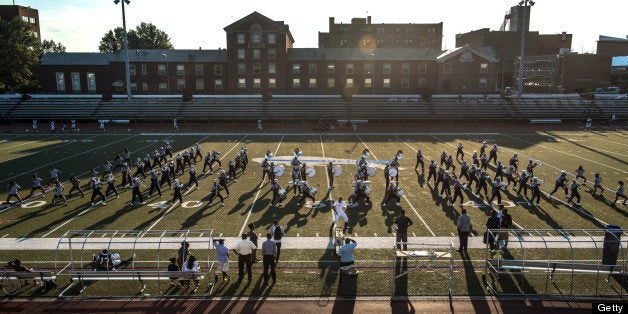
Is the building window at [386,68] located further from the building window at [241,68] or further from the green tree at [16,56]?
the green tree at [16,56]

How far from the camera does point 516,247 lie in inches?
555

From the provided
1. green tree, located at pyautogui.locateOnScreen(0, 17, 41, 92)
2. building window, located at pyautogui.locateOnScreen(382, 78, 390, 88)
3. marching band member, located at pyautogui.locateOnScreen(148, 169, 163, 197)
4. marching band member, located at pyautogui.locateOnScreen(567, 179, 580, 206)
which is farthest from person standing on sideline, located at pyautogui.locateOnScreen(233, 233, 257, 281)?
green tree, located at pyautogui.locateOnScreen(0, 17, 41, 92)

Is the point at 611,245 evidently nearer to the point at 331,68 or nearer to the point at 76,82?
the point at 331,68

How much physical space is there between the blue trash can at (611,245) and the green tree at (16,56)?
211 ft

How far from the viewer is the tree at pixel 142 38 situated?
8819cm

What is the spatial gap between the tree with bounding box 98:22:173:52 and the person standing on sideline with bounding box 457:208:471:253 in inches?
3483

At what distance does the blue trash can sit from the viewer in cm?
1144

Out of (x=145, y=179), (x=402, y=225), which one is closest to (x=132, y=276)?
(x=402, y=225)

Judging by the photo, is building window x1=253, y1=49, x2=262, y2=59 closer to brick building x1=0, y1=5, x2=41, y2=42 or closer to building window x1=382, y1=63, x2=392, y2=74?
building window x1=382, y1=63, x2=392, y2=74

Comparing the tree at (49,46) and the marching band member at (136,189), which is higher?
the tree at (49,46)

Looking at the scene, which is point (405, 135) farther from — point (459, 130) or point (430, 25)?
point (430, 25)

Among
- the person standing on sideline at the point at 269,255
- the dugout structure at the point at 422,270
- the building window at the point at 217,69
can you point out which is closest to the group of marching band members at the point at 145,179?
the person standing on sideline at the point at 269,255

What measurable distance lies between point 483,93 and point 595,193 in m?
38.0

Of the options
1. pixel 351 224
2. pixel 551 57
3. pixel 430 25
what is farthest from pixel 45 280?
pixel 430 25
